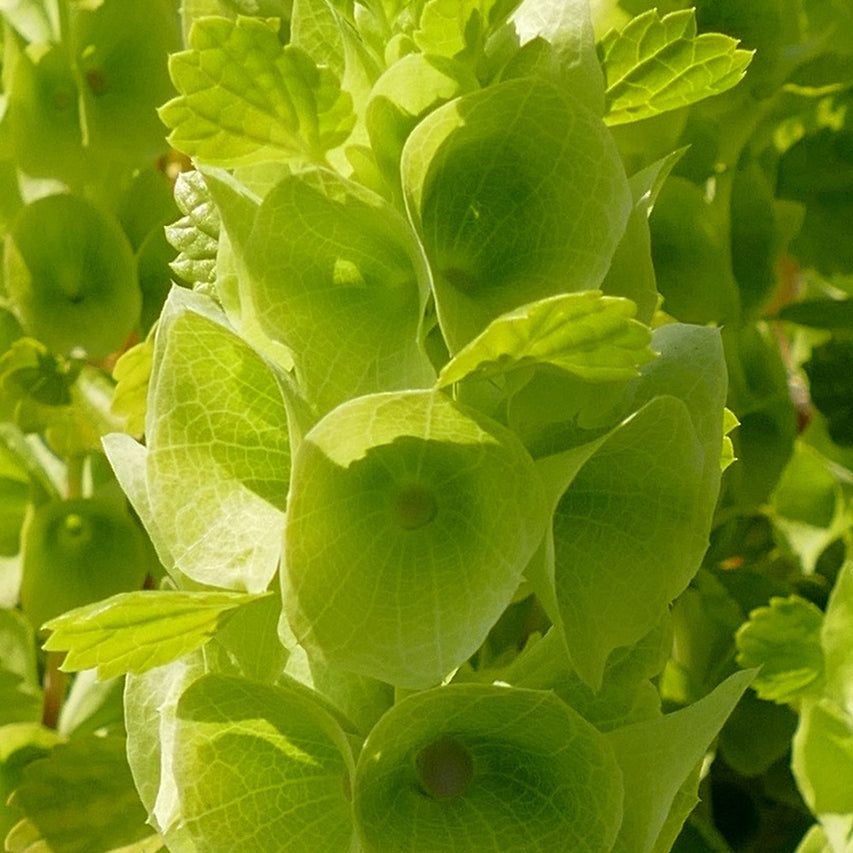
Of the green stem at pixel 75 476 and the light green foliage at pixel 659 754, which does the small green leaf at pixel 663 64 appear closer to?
the light green foliage at pixel 659 754

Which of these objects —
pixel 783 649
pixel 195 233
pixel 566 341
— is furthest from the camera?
pixel 783 649

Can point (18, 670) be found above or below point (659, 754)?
below

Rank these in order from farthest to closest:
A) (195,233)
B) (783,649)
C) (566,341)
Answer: (783,649)
(195,233)
(566,341)

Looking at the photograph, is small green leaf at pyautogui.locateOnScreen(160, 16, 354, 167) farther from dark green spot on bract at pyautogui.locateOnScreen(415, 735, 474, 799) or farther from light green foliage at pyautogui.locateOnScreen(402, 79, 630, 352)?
dark green spot on bract at pyautogui.locateOnScreen(415, 735, 474, 799)

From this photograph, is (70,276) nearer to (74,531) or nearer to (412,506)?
(74,531)

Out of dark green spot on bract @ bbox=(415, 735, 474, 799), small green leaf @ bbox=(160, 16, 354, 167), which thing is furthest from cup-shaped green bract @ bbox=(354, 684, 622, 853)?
small green leaf @ bbox=(160, 16, 354, 167)

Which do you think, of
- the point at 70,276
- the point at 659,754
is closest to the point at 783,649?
the point at 659,754
